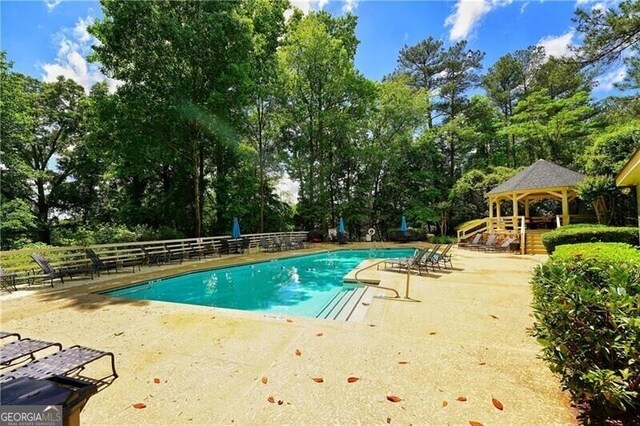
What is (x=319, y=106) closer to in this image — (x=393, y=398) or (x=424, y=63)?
(x=424, y=63)

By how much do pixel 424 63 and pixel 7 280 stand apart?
2863cm

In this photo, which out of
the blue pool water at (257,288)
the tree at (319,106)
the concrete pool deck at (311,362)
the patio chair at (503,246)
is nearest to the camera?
the concrete pool deck at (311,362)

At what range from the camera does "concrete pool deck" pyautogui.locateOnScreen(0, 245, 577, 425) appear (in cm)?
238

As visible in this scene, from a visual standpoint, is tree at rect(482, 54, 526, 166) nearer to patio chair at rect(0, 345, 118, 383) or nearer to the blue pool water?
the blue pool water

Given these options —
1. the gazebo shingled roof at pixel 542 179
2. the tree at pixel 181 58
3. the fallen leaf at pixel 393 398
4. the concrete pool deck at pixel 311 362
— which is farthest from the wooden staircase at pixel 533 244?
the tree at pixel 181 58

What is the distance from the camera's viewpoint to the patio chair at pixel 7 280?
264 inches

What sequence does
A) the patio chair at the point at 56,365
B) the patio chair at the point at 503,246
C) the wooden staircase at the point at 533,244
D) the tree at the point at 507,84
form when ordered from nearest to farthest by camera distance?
the patio chair at the point at 56,365
the wooden staircase at the point at 533,244
the patio chair at the point at 503,246
the tree at the point at 507,84

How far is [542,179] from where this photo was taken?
14.6 meters

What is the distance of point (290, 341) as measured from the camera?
12.3 ft

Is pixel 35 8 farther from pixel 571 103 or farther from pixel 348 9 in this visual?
pixel 571 103

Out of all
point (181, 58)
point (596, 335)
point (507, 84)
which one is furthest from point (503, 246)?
point (507, 84)

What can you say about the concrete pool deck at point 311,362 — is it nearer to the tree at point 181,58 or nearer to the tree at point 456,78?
the tree at point 181,58

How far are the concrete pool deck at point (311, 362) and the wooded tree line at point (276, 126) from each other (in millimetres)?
8160

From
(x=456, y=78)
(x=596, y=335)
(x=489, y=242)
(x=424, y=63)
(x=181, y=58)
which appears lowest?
(x=489, y=242)
